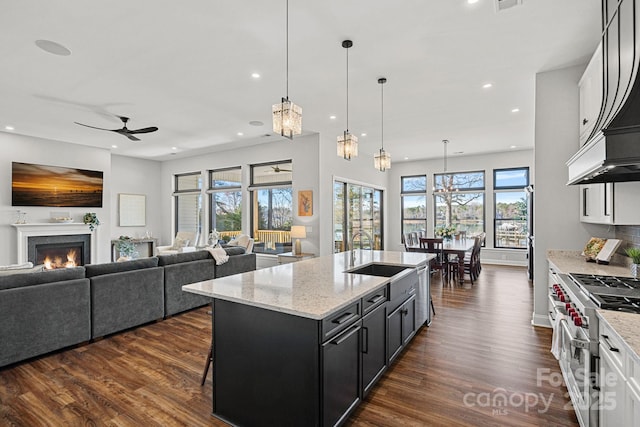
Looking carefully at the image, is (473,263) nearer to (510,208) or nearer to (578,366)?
(510,208)

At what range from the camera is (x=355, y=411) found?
223 centimetres

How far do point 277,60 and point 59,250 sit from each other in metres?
6.82

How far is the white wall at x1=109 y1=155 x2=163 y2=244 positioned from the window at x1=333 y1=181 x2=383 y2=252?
583 cm

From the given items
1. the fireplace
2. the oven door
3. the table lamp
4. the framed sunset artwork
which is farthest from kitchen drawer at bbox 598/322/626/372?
the framed sunset artwork

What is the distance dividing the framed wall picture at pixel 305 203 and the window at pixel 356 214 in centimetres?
64

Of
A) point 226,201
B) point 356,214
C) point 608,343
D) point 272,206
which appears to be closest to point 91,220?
point 226,201

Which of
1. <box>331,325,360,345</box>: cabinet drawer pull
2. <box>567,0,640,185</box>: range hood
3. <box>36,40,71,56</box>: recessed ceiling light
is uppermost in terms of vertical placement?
<box>36,40,71,56</box>: recessed ceiling light

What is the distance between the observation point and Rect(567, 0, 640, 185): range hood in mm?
1548

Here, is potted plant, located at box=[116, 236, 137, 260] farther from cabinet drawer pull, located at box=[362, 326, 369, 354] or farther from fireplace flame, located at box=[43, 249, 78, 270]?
cabinet drawer pull, located at box=[362, 326, 369, 354]

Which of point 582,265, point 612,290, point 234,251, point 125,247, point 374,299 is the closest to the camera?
point 612,290

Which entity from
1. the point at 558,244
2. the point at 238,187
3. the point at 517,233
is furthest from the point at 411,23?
the point at 517,233

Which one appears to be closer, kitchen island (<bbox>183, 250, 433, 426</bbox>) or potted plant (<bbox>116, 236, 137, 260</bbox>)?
kitchen island (<bbox>183, 250, 433, 426</bbox>)

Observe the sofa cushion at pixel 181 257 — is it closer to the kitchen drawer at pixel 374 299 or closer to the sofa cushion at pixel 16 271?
the sofa cushion at pixel 16 271

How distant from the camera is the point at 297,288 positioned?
2238 mm
